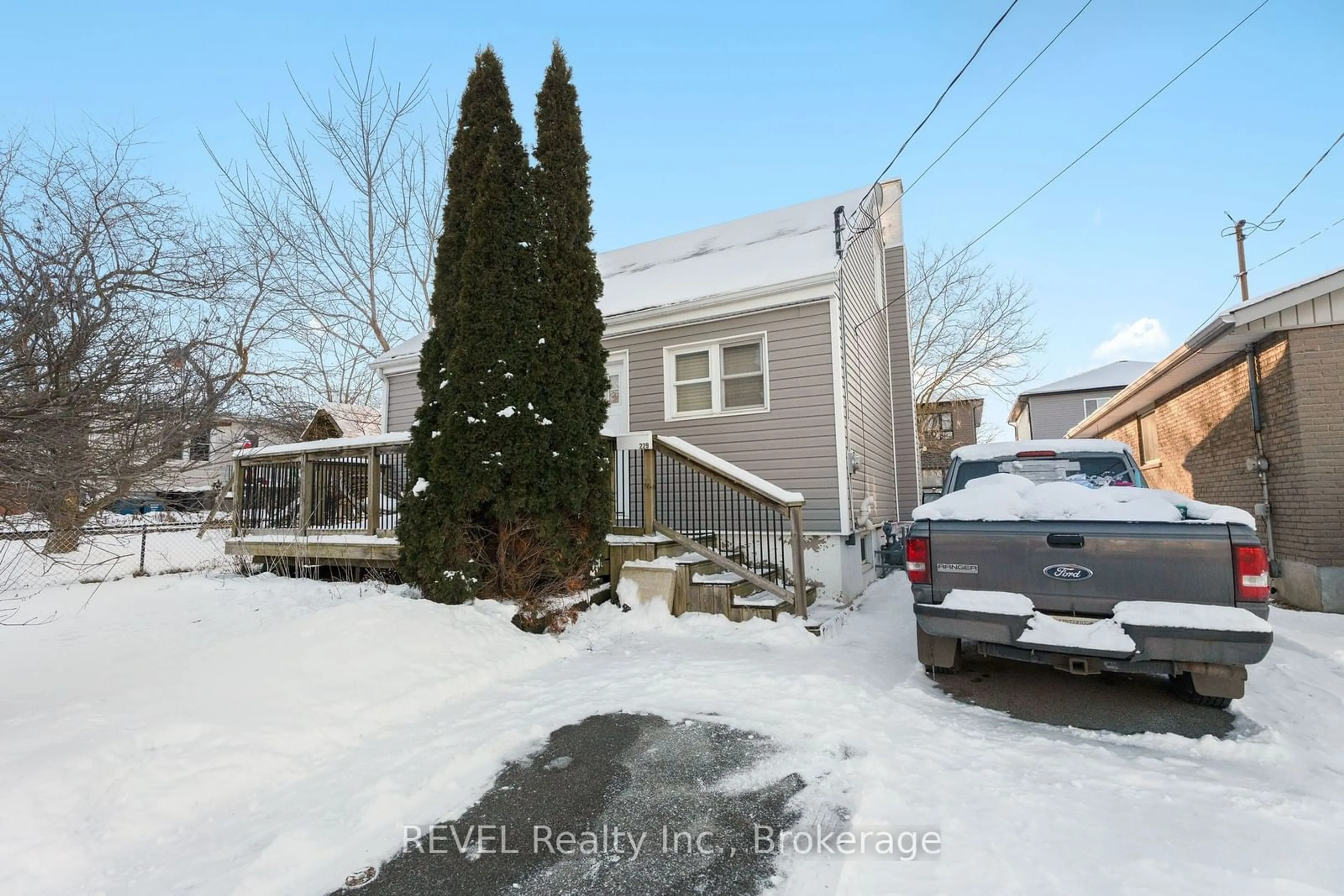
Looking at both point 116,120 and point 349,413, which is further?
point 349,413

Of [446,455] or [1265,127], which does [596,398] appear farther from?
[1265,127]

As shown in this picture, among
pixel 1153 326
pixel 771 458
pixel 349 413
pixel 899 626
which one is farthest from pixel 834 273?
pixel 1153 326

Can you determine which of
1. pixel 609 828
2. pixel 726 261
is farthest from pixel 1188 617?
pixel 726 261

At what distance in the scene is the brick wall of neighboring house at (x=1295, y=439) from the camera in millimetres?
6867

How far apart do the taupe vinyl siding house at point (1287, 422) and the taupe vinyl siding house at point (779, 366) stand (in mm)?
4730

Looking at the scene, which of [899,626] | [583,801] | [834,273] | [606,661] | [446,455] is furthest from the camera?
[834,273]

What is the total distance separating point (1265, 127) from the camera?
27.8 feet

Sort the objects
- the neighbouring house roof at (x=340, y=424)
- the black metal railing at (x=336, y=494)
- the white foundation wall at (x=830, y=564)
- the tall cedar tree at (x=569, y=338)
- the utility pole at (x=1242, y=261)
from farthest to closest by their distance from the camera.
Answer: the neighbouring house roof at (x=340, y=424) < the utility pole at (x=1242, y=261) < the white foundation wall at (x=830, y=564) < the black metal railing at (x=336, y=494) < the tall cedar tree at (x=569, y=338)

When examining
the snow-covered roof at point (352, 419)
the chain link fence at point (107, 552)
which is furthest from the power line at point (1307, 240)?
the snow-covered roof at point (352, 419)

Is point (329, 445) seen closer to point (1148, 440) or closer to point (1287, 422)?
point (1287, 422)

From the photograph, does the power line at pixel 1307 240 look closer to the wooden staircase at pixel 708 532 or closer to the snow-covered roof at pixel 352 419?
the wooden staircase at pixel 708 532

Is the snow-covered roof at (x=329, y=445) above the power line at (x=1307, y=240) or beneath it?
beneath

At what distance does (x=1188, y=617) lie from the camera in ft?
11.0

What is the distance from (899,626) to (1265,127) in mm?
9300
